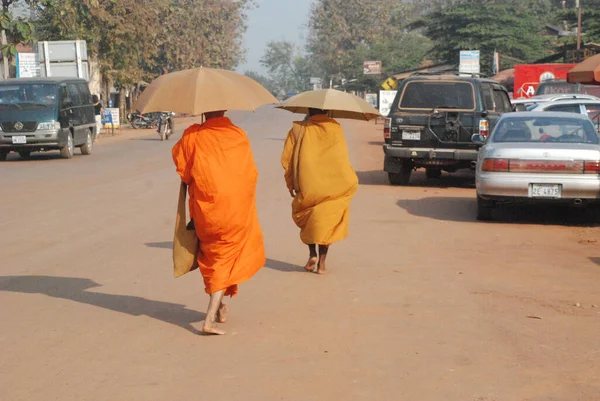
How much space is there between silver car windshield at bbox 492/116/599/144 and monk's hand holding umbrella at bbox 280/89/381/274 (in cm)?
429

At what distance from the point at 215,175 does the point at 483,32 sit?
4732 cm

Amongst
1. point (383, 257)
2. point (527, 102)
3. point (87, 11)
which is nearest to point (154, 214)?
point (383, 257)

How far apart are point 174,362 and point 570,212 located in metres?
9.44

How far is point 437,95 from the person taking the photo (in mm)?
16953

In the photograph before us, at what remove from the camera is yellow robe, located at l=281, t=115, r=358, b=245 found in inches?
351

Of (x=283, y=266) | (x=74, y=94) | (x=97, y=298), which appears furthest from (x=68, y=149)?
(x=97, y=298)

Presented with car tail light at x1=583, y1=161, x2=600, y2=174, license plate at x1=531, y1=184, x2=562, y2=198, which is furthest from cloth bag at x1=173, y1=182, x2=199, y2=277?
car tail light at x1=583, y1=161, x2=600, y2=174

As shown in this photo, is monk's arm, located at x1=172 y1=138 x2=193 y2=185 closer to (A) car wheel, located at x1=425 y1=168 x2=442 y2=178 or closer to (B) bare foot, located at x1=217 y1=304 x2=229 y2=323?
(B) bare foot, located at x1=217 y1=304 x2=229 y2=323

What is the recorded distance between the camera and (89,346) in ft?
20.4

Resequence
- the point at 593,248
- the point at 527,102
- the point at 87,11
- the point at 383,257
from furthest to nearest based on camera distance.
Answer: the point at 87,11 < the point at 527,102 < the point at 593,248 < the point at 383,257

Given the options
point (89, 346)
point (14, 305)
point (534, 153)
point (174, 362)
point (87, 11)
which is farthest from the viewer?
point (87, 11)

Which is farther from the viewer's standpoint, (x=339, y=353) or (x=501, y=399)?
(x=339, y=353)

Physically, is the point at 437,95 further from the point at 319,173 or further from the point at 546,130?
the point at 319,173

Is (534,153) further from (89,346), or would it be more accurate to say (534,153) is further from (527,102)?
(527,102)
